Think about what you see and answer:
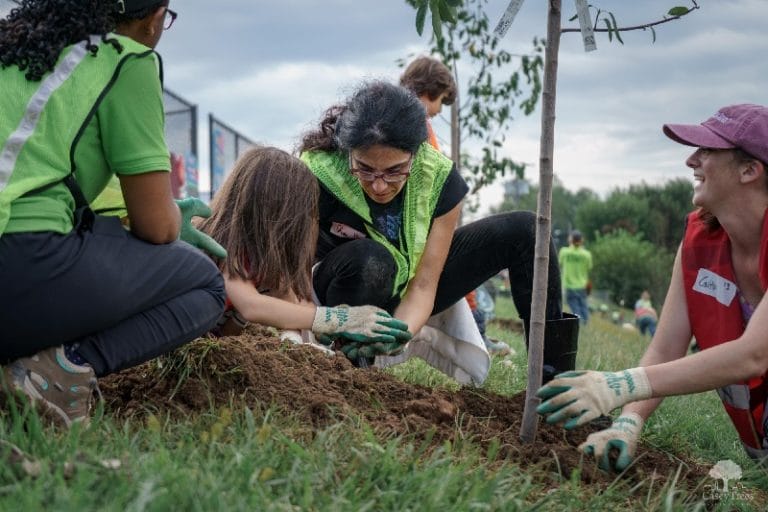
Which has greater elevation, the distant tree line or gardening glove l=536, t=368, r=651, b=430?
gardening glove l=536, t=368, r=651, b=430

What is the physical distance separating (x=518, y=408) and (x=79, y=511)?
1.83 meters

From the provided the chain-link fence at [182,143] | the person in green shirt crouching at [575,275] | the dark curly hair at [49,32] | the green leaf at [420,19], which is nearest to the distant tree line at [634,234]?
the person in green shirt crouching at [575,275]

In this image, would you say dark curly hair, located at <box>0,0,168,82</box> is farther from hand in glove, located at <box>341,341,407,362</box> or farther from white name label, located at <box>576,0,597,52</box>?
hand in glove, located at <box>341,341,407,362</box>

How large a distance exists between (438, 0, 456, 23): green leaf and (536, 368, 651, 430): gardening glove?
1064 millimetres

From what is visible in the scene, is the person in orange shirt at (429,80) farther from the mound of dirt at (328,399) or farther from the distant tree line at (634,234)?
the distant tree line at (634,234)

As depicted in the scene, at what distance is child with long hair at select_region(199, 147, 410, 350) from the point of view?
2.84m

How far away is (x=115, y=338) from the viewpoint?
2.06m

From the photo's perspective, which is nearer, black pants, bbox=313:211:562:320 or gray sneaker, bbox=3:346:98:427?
gray sneaker, bbox=3:346:98:427

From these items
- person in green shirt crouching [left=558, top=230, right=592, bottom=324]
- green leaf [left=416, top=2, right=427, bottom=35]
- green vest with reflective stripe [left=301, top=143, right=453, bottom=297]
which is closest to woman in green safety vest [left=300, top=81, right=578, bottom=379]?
green vest with reflective stripe [left=301, top=143, right=453, bottom=297]

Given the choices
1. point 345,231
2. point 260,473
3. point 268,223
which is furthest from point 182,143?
point 260,473

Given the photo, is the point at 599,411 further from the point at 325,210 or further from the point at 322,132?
the point at 322,132

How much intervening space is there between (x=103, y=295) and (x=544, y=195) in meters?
1.20

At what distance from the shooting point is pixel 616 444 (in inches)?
94.5

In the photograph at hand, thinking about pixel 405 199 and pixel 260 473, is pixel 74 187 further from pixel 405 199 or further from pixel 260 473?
pixel 405 199
